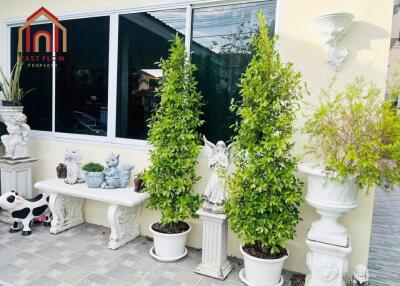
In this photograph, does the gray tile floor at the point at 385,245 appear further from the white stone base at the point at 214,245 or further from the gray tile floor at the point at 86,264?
the white stone base at the point at 214,245

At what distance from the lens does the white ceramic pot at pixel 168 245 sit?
3068 mm

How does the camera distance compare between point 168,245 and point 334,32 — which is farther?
point 168,245

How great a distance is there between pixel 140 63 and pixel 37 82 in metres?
1.81

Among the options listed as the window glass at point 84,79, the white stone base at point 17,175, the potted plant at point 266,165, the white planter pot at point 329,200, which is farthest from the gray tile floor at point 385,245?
the white stone base at point 17,175

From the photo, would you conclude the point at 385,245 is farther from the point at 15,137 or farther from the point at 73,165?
the point at 15,137

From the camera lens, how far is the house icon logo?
13.6 ft

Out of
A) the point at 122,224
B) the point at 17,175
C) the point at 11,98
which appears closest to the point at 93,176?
the point at 122,224

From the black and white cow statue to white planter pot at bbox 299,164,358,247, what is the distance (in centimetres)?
299

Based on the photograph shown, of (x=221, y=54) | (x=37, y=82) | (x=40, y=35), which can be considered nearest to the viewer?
(x=221, y=54)

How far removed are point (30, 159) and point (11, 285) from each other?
193cm

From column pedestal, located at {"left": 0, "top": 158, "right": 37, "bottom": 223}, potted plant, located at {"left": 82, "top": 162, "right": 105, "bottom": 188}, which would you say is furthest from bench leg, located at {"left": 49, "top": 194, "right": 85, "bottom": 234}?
column pedestal, located at {"left": 0, "top": 158, "right": 37, "bottom": 223}

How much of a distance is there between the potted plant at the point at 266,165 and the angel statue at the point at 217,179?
16 cm

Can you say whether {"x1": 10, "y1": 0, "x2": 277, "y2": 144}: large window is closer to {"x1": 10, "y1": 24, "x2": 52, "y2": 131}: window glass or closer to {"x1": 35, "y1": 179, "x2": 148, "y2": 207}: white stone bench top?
{"x1": 10, "y1": 24, "x2": 52, "y2": 131}: window glass

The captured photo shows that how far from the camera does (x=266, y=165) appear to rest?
2.49 metres
